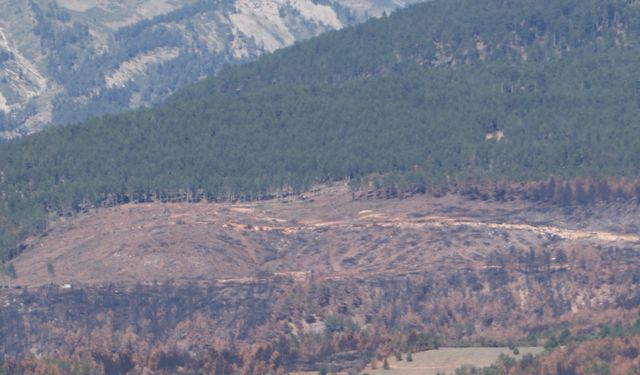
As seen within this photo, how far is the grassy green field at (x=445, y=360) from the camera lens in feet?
506

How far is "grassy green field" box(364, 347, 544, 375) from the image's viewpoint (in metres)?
154

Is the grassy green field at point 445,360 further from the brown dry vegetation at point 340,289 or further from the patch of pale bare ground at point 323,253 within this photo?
the patch of pale bare ground at point 323,253

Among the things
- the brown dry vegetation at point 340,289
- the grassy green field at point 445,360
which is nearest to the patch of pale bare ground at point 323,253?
the brown dry vegetation at point 340,289

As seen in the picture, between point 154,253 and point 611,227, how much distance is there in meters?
42.2

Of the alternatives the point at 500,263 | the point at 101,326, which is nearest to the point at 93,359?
the point at 101,326

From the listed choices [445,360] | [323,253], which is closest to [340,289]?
[323,253]

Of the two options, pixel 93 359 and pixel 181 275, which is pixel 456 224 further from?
pixel 93 359

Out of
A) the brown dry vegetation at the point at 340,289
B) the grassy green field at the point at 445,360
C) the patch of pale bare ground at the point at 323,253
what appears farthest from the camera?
the patch of pale bare ground at the point at 323,253

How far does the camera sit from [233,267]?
632 feet

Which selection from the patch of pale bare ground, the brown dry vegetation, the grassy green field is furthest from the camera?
the patch of pale bare ground

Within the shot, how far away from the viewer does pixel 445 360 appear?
520 ft

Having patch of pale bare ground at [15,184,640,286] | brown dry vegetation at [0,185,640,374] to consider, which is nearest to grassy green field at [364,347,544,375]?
brown dry vegetation at [0,185,640,374]

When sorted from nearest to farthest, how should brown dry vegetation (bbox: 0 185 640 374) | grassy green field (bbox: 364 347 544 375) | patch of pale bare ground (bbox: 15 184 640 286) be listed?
grassy green field (bbox: 364 347 544 375), brown dry vegetation (bbox: 0 185 640 374), patch of pale bare ground (bbox: 15 184 640 286)

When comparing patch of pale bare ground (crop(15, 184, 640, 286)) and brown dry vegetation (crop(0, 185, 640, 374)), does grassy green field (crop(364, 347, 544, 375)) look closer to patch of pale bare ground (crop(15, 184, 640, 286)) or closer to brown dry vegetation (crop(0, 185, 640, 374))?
brown dry vegetation (crop(0, 185, 640, 374))
